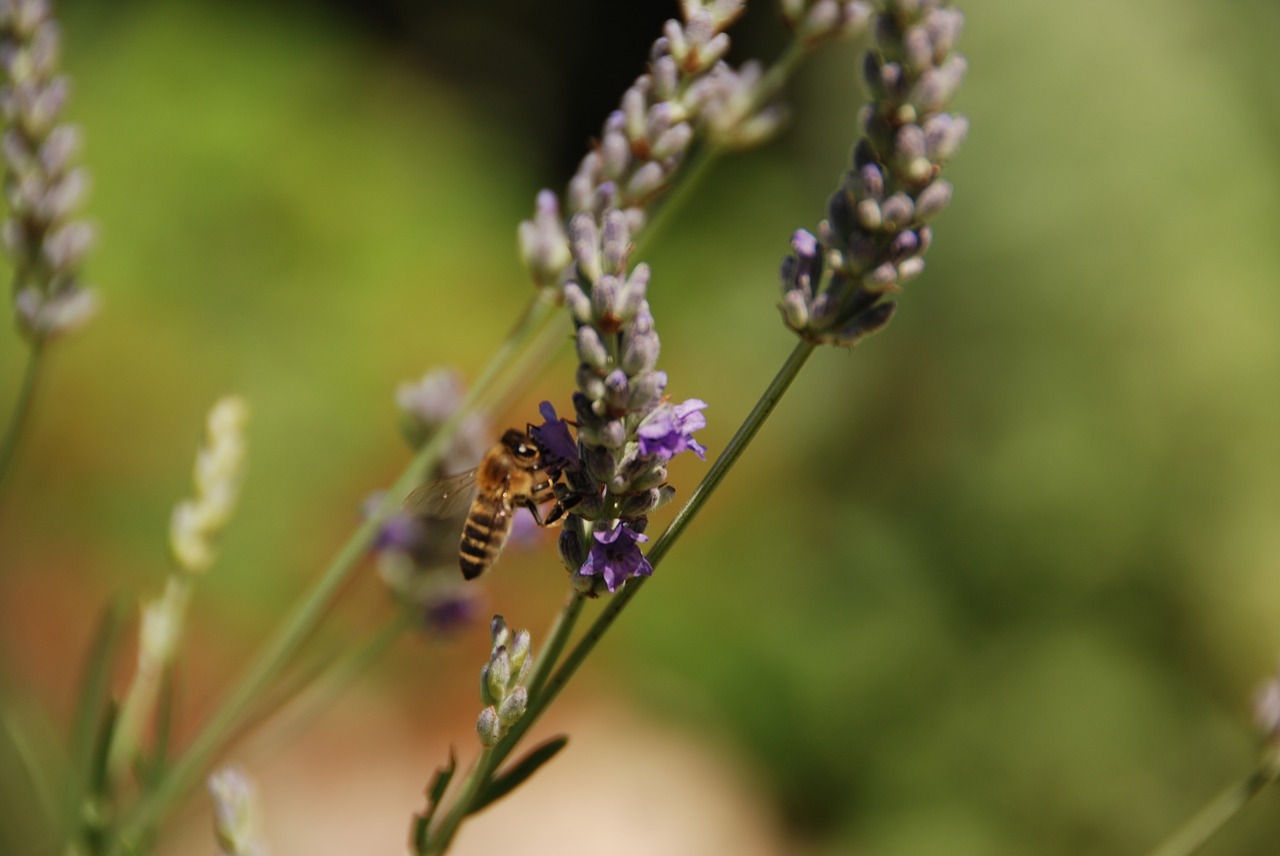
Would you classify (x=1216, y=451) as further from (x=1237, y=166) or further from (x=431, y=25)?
(x=431, y=25)

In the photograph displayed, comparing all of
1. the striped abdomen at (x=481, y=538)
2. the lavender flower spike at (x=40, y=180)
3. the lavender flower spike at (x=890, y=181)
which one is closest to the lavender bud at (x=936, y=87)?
the lavender flower spike at (x=890, y=181)

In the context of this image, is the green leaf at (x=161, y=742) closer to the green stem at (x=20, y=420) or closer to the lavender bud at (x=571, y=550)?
the green stem at (x=20, y=420)

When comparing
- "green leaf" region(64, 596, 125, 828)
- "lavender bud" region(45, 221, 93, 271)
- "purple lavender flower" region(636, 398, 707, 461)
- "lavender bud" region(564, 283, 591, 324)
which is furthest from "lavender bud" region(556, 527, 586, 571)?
"lavender bud" region(45, 221, 93, 271)

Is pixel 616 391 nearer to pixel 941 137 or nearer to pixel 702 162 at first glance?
pixel 941 137

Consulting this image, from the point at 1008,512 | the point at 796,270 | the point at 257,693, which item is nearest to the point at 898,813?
the point at 1008,512

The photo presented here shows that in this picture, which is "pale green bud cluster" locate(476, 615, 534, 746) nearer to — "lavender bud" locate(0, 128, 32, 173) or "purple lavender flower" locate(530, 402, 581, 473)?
"purple lavender flower" locate(530, 402, 581, 473)

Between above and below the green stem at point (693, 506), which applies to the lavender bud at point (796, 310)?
above

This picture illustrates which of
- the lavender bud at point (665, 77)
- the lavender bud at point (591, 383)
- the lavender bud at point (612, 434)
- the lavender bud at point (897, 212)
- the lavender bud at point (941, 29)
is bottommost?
the lavender bud at point (612, 434)
